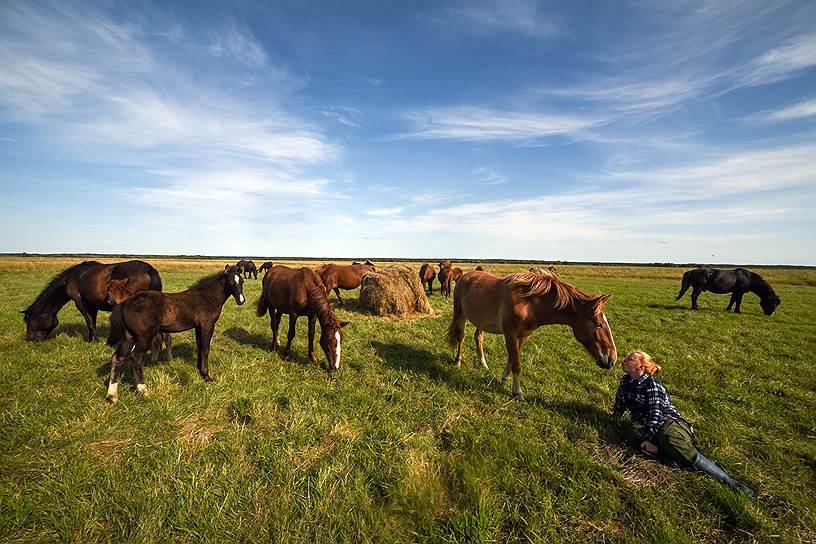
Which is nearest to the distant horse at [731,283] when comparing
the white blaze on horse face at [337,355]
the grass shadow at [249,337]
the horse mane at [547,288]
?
the horse mane at [547,288]

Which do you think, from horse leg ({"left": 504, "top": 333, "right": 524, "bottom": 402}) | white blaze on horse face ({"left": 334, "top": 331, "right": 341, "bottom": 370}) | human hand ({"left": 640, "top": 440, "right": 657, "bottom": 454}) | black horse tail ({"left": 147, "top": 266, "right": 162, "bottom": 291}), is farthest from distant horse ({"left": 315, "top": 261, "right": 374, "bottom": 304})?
human hand ({"left": 640, "top": 440, "right": 657, "bottom": 454})

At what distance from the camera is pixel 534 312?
19.0 feet

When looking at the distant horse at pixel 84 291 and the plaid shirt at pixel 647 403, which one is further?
the distant horse at pixel 84 291

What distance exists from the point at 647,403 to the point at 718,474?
34.9 inches

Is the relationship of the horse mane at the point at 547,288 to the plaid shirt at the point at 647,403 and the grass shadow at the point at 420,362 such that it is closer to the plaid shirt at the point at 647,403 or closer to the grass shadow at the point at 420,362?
the plaid shirt at the point at 647,403

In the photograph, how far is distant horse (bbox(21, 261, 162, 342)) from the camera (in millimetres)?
7844

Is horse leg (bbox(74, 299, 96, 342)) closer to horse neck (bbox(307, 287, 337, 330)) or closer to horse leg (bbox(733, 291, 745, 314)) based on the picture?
horse neck (bbox(307, 287, 337, 330))

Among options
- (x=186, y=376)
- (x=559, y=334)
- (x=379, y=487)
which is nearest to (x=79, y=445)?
(x=186, y=376)

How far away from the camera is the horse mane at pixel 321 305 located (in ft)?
22.7

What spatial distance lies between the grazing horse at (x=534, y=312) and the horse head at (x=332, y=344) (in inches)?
119

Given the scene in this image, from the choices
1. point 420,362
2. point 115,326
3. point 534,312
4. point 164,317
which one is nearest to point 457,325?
point 420,362

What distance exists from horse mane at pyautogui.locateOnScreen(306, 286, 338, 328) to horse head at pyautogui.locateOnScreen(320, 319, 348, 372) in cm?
14

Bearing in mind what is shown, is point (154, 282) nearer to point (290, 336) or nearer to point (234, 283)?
point (234, 283)

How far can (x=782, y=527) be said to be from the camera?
9.76 ft
